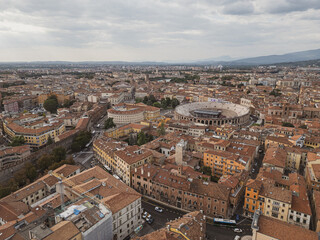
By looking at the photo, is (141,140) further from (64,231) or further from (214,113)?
(214,113)

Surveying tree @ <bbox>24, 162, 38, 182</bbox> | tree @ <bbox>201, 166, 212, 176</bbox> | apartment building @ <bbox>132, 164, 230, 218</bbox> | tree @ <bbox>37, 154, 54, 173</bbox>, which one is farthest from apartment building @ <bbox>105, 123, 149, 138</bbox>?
apartment building @ <bbox>132, 164, 230, 218</bbox>

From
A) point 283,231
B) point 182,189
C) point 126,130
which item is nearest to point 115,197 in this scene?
point 182,189

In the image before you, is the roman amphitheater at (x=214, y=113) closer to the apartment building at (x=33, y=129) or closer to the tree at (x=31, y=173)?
the apartment building at (x=33, y=129)

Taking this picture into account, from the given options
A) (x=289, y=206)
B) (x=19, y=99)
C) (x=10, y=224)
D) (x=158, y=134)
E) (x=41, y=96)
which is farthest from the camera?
(x=41, y=96)

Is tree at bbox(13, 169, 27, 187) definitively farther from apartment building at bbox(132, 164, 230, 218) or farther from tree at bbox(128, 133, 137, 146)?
tree at bbox(128, 133, 137, 146)

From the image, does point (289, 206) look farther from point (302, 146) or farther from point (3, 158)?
point (3, 158)

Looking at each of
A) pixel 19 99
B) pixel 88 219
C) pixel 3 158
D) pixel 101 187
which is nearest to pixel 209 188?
pixel 101 187
